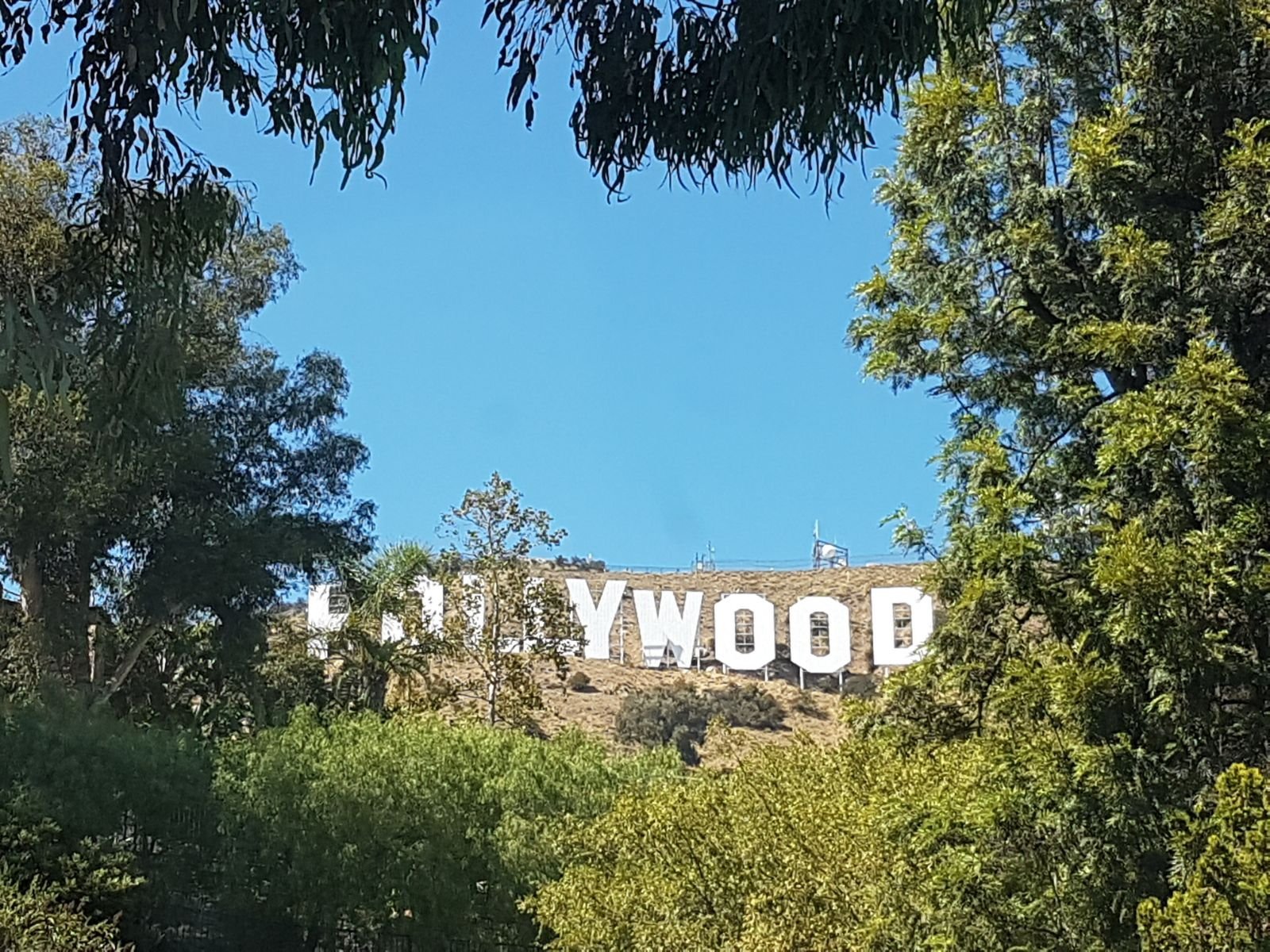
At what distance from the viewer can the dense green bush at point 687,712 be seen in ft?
124

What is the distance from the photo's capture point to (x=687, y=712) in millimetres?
40062

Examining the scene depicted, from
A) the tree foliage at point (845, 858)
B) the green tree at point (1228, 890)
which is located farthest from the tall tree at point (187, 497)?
the green tree at point (1228, 890)

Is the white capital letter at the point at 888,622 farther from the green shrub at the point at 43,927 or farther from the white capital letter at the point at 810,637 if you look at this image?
the green shrub at the point at 43,927

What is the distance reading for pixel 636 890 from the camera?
34.2 feet

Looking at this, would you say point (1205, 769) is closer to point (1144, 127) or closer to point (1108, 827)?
point (1108, 827)

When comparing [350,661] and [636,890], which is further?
[350,661]

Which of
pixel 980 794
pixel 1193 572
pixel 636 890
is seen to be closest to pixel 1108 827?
pixel 980 794

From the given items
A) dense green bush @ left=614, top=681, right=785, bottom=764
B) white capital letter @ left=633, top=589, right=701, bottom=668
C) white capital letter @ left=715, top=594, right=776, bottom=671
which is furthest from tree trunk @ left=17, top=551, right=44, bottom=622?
white capital letter @ left=633, top=589, right=701, bottom=668

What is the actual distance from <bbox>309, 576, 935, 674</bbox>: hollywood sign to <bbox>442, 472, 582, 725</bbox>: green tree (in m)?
16.3

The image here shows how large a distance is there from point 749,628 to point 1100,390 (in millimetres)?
39019

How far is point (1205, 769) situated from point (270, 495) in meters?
17.4

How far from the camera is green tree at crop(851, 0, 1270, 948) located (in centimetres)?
760

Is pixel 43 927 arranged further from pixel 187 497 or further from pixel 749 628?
pixel 749 628

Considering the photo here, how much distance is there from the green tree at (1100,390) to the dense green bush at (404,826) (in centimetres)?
852
